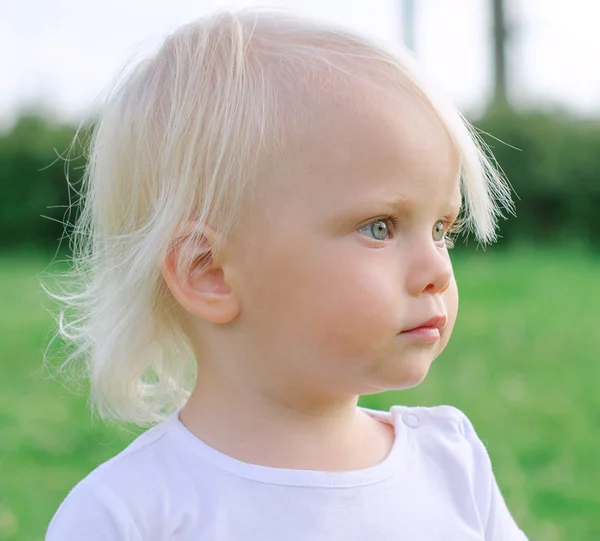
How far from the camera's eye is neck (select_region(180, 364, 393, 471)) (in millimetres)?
1798

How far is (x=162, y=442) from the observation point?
6.01 feet

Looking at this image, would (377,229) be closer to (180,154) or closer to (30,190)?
(180,154)

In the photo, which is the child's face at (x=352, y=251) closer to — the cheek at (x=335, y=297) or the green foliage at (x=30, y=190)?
the cheek at (x=335, y=297)

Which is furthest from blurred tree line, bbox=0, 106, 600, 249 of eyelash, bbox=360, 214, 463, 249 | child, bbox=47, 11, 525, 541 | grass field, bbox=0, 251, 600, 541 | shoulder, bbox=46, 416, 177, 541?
shoulder, bbox=46, 416, 177, 541

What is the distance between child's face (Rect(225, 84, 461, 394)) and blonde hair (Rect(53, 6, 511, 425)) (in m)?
0.07

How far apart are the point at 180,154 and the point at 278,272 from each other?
282 mm

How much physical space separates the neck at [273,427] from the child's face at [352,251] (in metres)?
0.11

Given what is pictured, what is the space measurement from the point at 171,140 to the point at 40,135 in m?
12.0

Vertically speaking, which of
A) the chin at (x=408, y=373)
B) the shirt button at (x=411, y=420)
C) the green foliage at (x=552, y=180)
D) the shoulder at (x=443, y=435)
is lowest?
the green foliage at (x=552, y=180)

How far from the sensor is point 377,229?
67.2 inches

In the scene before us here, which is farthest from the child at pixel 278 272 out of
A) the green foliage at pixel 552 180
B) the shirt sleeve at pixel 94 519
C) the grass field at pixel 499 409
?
the green foliage at pixel 552 180

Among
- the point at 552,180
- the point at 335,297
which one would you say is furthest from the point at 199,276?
the point at 552,180

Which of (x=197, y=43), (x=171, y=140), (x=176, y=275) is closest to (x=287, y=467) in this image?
(x=176, y=275)

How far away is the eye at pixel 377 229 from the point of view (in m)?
1.70
